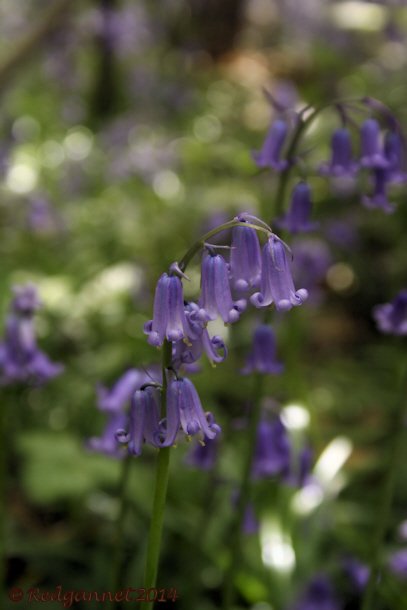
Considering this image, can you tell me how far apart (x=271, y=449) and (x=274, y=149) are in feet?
3.53

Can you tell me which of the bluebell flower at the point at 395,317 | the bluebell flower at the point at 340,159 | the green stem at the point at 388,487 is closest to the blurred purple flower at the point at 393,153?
the bluebell flower at the point at 340,159

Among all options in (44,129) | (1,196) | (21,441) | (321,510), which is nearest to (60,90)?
(44,129)

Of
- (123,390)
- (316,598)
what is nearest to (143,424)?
(123,390)

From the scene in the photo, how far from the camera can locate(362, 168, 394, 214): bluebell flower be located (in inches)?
98.4

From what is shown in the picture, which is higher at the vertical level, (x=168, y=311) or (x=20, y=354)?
(x=20, y=354)

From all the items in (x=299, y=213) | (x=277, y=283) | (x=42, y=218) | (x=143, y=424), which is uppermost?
(x=42, y=218)

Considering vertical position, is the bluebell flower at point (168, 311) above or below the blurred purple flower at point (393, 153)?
below

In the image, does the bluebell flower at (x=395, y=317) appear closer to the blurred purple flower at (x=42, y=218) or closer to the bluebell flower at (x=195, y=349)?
the bluebell flower at (x=195, y=349)

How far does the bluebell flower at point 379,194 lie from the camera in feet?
8.20

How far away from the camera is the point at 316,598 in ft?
10.4

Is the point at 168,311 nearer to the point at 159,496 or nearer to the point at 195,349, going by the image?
the point at 195,349

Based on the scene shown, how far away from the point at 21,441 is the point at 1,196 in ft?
10.5

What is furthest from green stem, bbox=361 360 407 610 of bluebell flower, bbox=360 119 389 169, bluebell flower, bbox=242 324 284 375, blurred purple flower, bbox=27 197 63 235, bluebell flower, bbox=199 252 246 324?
blurred purple flower, bbox=27 197 63 235

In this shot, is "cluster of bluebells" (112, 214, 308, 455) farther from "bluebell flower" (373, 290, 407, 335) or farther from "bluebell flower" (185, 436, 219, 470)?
"bluebell flower" (185, 436, 219, 470)
